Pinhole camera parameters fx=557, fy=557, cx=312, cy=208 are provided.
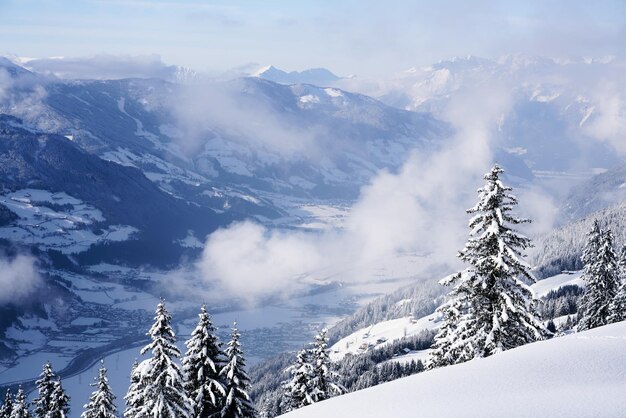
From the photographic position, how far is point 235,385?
34.4 m

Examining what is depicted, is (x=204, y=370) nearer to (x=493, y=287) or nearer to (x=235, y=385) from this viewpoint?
(x=235, y=385)

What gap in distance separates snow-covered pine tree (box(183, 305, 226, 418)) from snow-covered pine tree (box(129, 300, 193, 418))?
1127 mm

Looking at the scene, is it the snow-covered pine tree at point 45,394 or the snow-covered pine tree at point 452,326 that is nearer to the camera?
the snow-covered pine tree at point 452,326

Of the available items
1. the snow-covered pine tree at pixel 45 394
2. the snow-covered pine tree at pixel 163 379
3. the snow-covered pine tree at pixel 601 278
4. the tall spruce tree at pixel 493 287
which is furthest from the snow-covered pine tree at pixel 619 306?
the snow-covered pine tree at pixel 45 394

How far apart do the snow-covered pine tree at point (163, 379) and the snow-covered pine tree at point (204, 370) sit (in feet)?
3.70

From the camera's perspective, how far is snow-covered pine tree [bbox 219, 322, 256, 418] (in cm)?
3428

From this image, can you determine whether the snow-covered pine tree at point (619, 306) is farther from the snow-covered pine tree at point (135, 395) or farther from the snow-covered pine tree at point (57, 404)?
the snow-covered pine tree at point (57, 404)

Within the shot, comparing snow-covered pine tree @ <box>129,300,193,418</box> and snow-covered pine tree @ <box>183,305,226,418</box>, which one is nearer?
snow-covered pine tree @ <box>129,300,193,418</box>

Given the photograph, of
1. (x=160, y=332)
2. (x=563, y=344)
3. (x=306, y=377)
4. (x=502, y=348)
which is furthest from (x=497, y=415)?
(x=306, y=377)

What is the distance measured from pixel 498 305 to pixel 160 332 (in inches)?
768

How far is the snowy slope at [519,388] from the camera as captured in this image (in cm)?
1247

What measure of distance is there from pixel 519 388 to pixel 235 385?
23.5 meters

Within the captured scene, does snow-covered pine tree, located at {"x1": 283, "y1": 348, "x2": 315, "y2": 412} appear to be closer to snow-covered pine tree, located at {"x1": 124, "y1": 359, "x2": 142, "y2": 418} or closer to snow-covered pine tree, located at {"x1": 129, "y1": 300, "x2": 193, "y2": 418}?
snow-covered pine tree, located at {"x1": 129, "y1": 300, "x2": 193, "y2": 418}

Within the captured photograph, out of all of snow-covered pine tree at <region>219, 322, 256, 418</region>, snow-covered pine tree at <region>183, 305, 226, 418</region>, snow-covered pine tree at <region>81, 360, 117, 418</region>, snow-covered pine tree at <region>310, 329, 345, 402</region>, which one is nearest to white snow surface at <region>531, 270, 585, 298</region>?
snow-covered pine tree at <region>310, 329, 345, 402</region>
